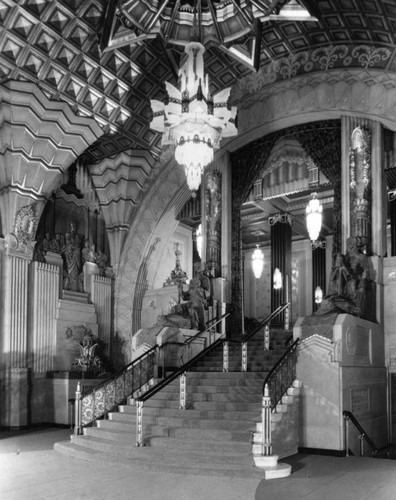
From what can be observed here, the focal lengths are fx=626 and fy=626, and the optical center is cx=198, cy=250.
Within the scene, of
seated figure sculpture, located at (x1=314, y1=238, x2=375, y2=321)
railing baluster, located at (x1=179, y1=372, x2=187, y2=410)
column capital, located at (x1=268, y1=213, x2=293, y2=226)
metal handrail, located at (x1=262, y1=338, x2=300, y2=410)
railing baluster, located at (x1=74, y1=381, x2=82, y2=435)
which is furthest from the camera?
Answer: column capital, located at (x1=268, y1=213, x2=293, y2=226)

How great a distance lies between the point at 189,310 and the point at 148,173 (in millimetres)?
4556

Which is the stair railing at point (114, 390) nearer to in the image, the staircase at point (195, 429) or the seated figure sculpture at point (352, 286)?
the staircase at point (195, 429)

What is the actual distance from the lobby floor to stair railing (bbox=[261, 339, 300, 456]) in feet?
2.05

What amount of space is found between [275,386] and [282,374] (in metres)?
0.35

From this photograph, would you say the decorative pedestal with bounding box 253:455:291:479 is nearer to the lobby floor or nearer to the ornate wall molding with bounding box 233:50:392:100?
the lobby floor

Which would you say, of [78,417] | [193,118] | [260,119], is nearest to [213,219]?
[260,119]

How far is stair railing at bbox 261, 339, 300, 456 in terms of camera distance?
8969 mm

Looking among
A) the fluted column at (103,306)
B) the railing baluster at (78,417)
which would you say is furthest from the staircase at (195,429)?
the fluted column at (103,306)

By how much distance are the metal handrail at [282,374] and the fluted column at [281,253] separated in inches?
332

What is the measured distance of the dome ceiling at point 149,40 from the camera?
12.7 metres

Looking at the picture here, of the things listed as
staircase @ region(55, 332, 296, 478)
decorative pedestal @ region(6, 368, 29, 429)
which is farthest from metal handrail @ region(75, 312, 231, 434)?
decorative pedestal @ region(6, 368, 29, 429)

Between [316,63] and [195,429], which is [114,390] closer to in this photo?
[195,429]

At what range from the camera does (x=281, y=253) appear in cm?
1989

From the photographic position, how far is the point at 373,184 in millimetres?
13773
